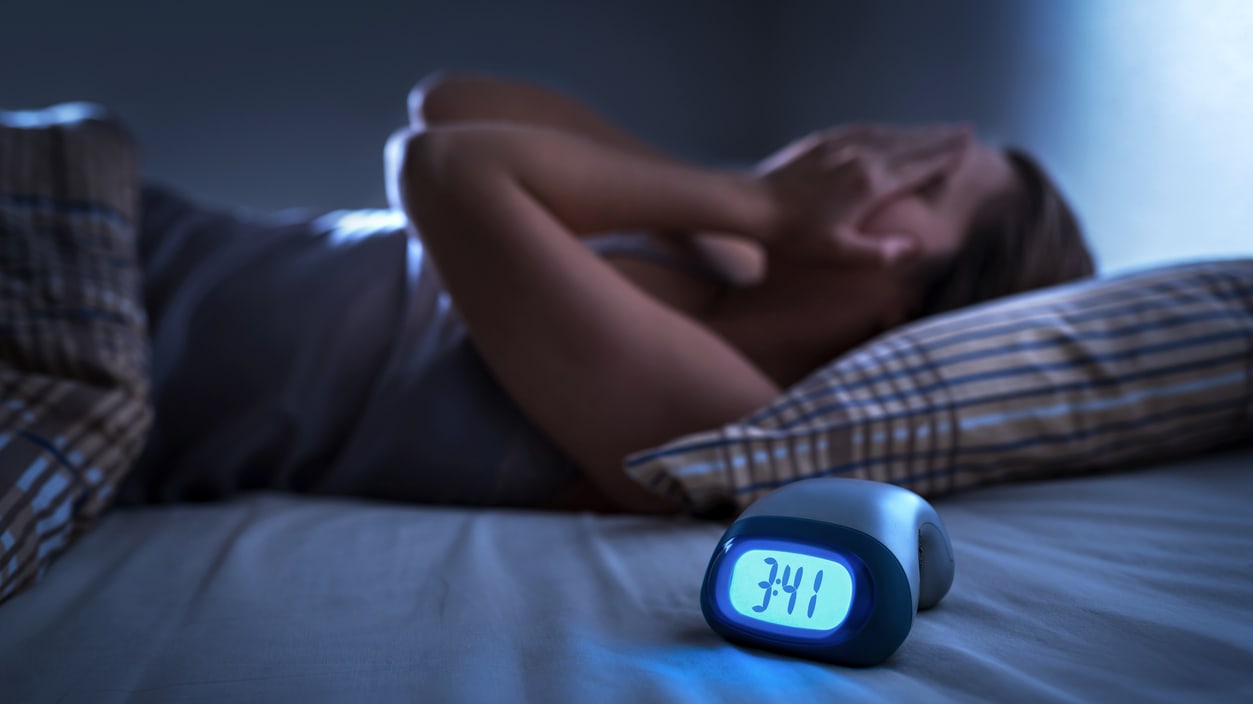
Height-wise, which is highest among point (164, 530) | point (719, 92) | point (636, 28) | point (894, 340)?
point (636, 28)

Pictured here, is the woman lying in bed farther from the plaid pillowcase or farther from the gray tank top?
the plaid pillowcase

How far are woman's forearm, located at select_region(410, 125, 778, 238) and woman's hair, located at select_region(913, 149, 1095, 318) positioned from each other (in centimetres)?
25

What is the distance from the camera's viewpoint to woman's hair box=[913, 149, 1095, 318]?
1.02m

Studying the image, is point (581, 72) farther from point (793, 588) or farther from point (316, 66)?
point (793, 588)

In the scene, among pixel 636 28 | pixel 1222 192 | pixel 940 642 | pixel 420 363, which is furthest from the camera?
pixel 636 28

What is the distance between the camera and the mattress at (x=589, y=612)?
15.3 inches

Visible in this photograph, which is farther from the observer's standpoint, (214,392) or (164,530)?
(214,392)

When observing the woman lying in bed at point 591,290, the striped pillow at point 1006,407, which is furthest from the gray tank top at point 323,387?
the striped pillow at point 1006,407

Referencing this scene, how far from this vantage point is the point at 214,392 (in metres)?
0.87

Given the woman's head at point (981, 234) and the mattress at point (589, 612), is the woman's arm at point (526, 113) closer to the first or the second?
the woman's head at point (981, 234)

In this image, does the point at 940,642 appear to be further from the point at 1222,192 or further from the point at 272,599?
the point at 1222,192

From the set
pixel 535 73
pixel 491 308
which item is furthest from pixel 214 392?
pixel 535 73

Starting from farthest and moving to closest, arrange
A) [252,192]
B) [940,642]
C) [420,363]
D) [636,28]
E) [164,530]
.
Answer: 1. [636,28]
2. [252,192]
3. [420,363]
4. [164,530]
5. [940,642]

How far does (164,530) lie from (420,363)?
0.27 metres
